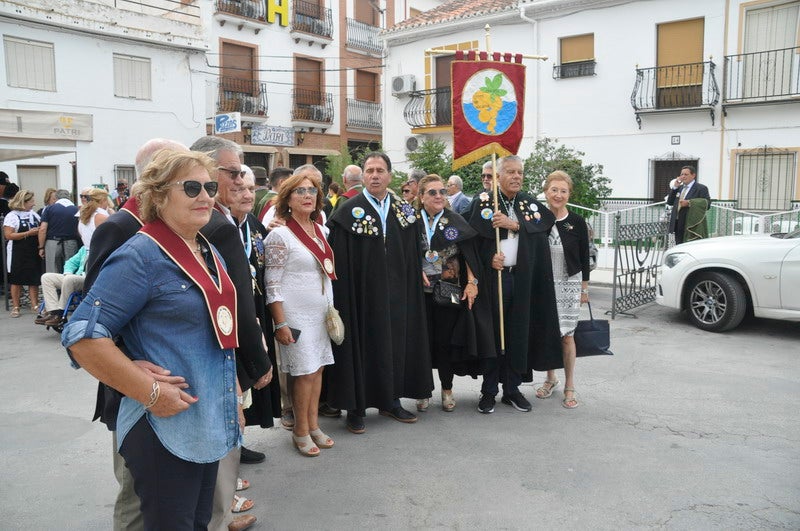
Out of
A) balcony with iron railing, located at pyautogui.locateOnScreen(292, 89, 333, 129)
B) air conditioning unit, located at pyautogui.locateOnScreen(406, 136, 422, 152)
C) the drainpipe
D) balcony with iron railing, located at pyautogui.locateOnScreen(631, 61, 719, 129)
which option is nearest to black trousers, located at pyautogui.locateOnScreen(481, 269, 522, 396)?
balcony with iron railing, located at pyautogui.locateOnScreen(631, 61, 719, 129)

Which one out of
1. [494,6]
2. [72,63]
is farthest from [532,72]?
[72,63]

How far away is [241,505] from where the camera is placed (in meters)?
3.82

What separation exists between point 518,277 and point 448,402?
1.17 m

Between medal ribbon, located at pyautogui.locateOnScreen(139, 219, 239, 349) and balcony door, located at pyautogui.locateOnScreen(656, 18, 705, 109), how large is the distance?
1670 centimetres

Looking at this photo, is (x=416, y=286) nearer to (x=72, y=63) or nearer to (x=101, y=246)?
(x=101, y=246)

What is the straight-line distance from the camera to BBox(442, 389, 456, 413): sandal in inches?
220

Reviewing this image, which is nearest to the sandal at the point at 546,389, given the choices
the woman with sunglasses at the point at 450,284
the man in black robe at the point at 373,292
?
the woman with sunglasses at the point at 450,284

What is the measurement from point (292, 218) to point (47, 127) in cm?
1021

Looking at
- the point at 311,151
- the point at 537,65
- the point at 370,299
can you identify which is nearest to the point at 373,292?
the point at 370,299

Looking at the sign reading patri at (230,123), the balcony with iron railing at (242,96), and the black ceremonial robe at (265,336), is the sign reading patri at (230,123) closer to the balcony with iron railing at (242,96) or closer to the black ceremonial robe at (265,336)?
the balcony with iron railing at (242,96)

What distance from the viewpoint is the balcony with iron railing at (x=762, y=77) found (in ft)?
50.9

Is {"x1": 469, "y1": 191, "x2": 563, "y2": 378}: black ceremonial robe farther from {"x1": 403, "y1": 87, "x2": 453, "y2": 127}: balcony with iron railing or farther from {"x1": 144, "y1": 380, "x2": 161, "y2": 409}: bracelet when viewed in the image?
{"x1": 403, "y1": 87, "x2": 453, "y2": 127}: balcony with iron railing

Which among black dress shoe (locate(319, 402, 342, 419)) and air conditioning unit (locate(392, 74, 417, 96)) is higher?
air conditioning unit (locate(392, 74, 417, 96))

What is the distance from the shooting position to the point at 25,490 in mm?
4117
